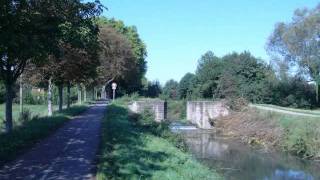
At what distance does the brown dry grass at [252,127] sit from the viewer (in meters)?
46.8

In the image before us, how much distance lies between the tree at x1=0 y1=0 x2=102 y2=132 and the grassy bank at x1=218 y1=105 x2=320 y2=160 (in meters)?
22.7

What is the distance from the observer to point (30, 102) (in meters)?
72.9

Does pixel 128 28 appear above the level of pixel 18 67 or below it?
above

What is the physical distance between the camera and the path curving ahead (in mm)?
14430

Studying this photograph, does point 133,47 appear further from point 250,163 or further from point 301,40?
point 250,163

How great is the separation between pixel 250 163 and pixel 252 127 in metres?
17.8

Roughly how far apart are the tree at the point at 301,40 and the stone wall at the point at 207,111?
31.3 ft

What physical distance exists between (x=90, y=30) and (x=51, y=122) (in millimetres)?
9316

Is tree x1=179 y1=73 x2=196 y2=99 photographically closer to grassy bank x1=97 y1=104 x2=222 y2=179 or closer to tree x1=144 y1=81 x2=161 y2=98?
tree x1=144 y1=81 x2=161 y2=98

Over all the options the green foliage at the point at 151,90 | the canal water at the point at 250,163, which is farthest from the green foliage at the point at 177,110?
the canal water at the point at 250,163

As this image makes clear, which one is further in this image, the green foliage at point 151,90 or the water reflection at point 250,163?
the green foliage at point 151,90

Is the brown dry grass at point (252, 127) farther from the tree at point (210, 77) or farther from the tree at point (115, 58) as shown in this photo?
the tree at point (210, 77)

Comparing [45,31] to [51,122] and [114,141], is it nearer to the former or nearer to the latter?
[114,141]

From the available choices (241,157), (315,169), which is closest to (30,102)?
(241,157)
